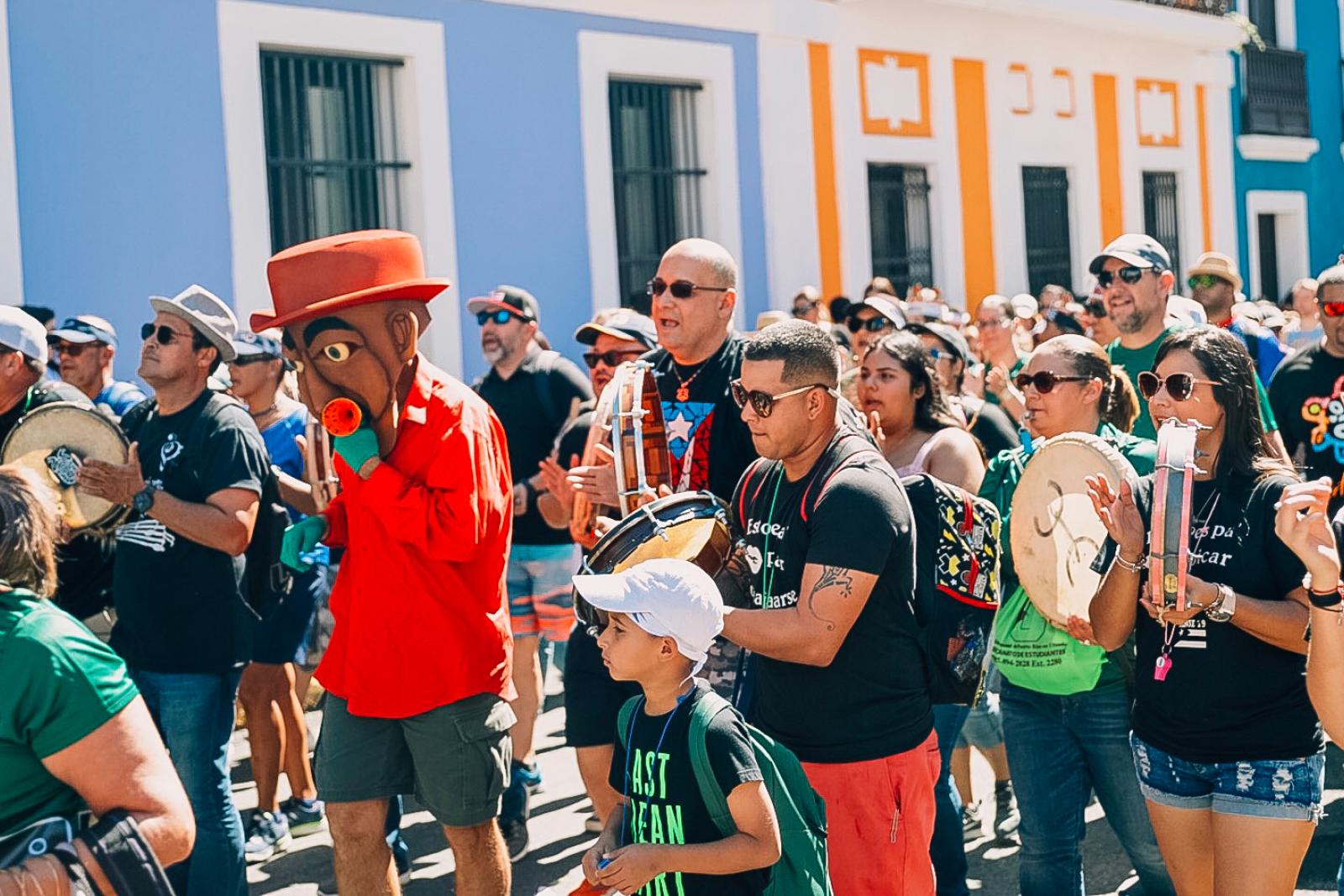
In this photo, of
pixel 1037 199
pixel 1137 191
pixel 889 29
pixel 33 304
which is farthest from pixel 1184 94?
pixel 33 304

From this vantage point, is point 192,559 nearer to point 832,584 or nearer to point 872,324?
point 832,584

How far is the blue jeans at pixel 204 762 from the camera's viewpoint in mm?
5043

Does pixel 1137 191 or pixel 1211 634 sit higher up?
pixel 1137 191

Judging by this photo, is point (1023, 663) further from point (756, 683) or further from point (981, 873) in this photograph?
point (981, 873)

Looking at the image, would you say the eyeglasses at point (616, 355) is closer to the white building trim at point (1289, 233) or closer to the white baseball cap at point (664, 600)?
the white baseball cap at point (664, 600)

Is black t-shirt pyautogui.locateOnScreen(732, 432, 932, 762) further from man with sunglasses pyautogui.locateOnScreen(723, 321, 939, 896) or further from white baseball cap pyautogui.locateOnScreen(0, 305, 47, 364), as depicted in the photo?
white baseball cap pyautogui.locateOnScreen(0, 305, 47, 364)

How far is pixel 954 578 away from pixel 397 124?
764 centimetres

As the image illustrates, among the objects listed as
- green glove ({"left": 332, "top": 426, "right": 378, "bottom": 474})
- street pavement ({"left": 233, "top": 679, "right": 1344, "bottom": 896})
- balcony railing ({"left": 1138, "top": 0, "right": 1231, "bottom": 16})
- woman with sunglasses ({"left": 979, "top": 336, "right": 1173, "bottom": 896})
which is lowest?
street pavement ({"left": 233, "top": 679, "right": 1344, "bottom": 896})

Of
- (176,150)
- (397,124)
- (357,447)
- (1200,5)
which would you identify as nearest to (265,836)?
(357,447)

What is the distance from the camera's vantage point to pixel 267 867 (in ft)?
20.5

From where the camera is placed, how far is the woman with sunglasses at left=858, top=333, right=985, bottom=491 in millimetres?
5367

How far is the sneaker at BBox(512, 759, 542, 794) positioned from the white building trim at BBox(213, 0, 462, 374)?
13.4ft

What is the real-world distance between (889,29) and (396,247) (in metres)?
11.5

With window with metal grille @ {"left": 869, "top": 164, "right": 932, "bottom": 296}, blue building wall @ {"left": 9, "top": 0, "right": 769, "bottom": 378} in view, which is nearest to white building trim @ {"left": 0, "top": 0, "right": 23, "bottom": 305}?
blue building wall @ {"left": 9, "top": 0, "right": 769, "bottom": 378}
